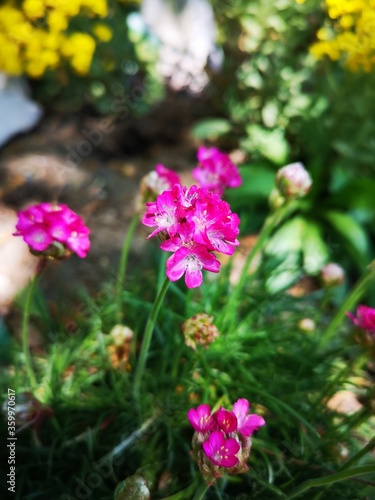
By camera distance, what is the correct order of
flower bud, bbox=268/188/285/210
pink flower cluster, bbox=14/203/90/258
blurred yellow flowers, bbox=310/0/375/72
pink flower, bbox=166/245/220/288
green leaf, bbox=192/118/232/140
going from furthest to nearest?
green leaf, bbox=192/118/232/140 < blurred yellow flowers, bbox=310/0/375/72 < flower bud, bbox=268/188/285/210 < pink flower cluster, bbox=14/203/90/258 < pink flower, bbox=166/245/220/288

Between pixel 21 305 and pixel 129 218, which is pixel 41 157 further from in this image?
pixel 21 305

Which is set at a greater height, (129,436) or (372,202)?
(372,202)

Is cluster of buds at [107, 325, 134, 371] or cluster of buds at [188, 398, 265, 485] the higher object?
cluster of buds at [188, 398, 265, 485]

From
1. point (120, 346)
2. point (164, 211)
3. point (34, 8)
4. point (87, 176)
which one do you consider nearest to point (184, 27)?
point (34, 8)

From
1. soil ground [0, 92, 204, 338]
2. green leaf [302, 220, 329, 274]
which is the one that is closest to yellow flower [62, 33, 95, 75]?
soil ground [0, 92, 204, 338]

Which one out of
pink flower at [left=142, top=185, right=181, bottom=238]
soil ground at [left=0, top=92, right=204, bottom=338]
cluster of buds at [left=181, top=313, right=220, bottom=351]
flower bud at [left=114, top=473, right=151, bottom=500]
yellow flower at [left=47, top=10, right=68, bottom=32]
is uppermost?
pink flower at [left=142, top=185, right=181, bottom=238]

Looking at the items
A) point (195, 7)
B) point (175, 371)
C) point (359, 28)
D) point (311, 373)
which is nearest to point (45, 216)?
point (175, 371)

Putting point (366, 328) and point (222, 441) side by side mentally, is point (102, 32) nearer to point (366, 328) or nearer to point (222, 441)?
point (366, 328)

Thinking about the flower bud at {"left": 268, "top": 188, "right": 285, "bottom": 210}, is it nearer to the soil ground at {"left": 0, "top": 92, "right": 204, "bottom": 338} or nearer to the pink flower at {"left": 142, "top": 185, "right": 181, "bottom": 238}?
the pink flower at {"left": 142, "top": 185, "right": 181, "bottom": 238}
